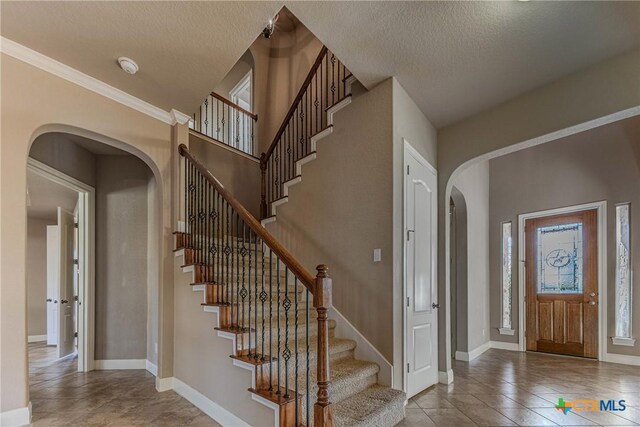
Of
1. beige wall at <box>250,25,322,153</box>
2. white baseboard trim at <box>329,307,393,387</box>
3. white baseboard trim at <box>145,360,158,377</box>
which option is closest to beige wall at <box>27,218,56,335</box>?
white baseboard trim at <box>145,360,158,377</box>

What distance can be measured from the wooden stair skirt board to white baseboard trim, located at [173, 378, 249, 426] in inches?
15.7

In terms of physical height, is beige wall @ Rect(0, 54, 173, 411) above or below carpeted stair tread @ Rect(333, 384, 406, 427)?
above

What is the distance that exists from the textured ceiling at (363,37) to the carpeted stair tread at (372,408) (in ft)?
9.10

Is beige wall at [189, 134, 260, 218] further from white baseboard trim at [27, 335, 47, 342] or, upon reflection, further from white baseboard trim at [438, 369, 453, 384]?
white baseboard trim at [27, 335, 47, 342]

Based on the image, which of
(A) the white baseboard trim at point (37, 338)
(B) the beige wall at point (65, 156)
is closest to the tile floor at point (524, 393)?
(B) the beige wall at point (65, 156)

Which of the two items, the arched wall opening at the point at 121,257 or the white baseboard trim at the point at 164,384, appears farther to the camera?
the arched wall opening at the point at 121,257

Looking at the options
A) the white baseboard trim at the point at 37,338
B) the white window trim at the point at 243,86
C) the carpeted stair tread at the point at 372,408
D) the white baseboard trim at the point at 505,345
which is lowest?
the white baseboard trim at the point at 37,338

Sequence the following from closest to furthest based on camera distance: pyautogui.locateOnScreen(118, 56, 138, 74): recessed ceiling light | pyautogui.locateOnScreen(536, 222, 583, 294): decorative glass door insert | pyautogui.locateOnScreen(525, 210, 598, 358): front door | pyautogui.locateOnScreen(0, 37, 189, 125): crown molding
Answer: pyautogui.locateOnScreen(0, 37, 189, 125): crown molding → pyautogui.locateOnScreen(118, 56, 138, 74): recessed ceiling light → pyautogui.locateOnScreen(525, 210, 598, 358): front door → pyautogui.locateOnScreen(536, 222, 583, 294): decorative glass door insert

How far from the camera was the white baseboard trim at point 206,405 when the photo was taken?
264cm

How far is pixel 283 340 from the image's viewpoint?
2.93 metres

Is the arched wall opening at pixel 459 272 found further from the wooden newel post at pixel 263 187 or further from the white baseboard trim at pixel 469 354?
the wooden newel post at pixel 263 187

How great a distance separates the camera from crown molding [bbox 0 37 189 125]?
2.56 meters

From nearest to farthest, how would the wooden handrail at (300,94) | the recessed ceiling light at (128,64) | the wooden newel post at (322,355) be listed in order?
1. the wooden newel post at (322,355)
2. the recessed ceiling light at (128,64)
3. the wooden handrail at (300,94)

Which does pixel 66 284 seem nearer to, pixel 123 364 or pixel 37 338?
pixel 123 364
